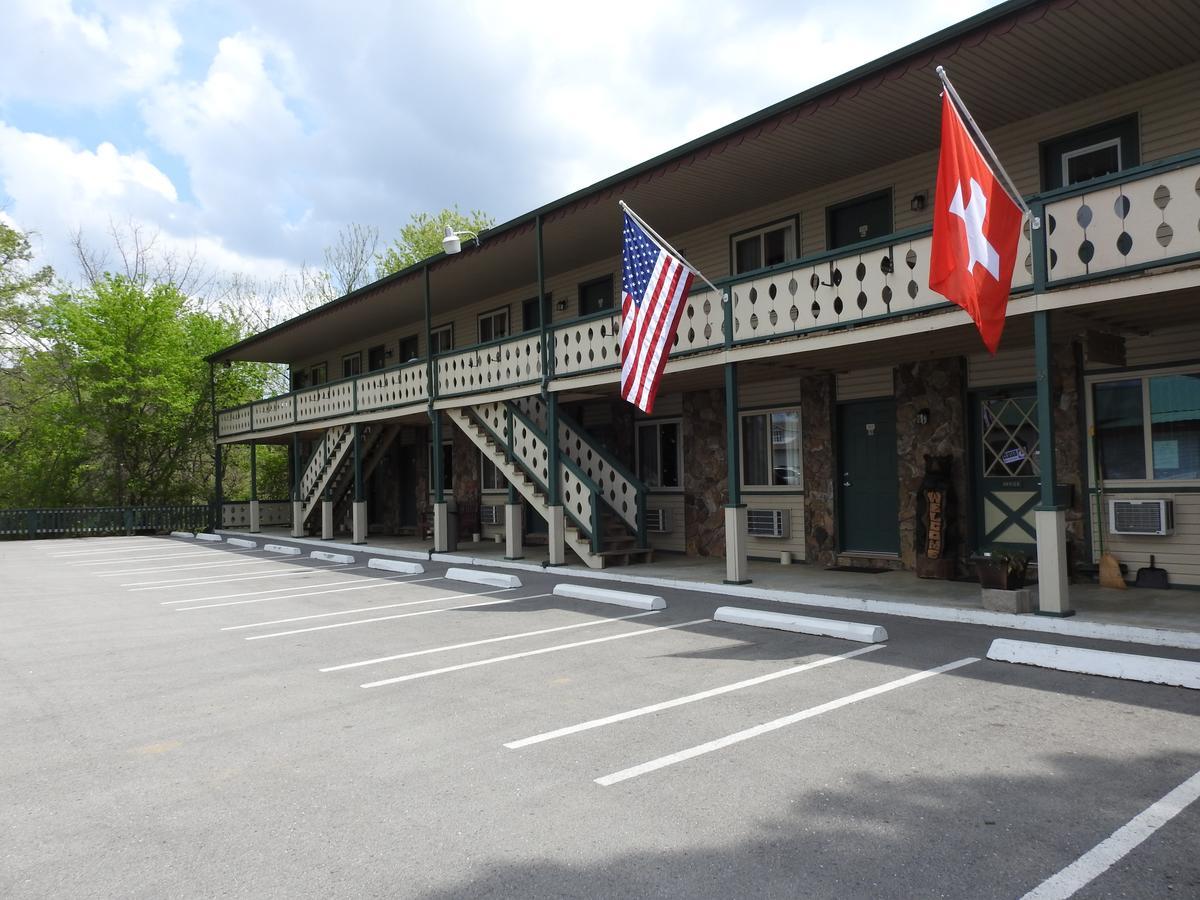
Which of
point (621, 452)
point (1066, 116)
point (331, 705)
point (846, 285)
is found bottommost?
point (331, 705)

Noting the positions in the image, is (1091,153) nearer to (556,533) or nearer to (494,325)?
(556,533)

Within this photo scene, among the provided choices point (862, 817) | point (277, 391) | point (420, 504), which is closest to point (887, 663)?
point (862, 817)

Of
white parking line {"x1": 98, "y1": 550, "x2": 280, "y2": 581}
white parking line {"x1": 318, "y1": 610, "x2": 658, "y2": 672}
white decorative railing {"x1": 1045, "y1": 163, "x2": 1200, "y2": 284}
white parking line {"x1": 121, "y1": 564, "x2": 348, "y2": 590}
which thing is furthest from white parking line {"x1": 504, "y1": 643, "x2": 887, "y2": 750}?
white parking line {"x1": 98, "y1": 550, "x2": 280, "y2": 581}

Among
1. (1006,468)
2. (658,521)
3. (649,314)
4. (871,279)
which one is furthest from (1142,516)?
(658,521)

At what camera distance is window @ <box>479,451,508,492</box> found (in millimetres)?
20375

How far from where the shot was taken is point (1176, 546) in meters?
9.38

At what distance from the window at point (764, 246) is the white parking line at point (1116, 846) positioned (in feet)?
34.4

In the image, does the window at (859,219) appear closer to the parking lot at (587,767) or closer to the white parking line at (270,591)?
the parking lot at (587,767)

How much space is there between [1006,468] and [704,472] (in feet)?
17.6

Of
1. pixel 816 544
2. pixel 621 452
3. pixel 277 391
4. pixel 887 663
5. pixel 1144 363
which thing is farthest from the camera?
pixel 277 391

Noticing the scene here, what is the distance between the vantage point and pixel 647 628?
8711mm

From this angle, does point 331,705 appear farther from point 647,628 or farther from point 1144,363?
point 1144,363

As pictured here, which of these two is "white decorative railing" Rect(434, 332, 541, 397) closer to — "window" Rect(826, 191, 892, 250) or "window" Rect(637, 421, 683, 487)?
"window" Rect(637, 421, 683, 487)

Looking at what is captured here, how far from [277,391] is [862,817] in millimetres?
39576
